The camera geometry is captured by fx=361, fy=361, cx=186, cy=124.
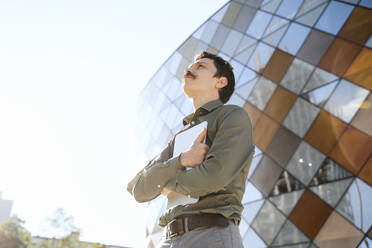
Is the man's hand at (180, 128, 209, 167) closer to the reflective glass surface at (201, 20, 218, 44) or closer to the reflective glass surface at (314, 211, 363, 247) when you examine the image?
the reflective glass surface at (314, 211, 363, 247)

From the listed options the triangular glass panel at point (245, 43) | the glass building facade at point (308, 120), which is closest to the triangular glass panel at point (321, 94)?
the glass building facade at point (308, 120)

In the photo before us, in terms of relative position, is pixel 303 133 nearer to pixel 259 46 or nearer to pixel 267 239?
pixel 267 239

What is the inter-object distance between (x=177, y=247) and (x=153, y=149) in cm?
1635

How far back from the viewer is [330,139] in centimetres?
940

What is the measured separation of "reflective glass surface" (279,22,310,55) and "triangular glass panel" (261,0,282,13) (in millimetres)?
1359

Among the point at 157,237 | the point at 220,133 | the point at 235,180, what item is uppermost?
the point at 220,133

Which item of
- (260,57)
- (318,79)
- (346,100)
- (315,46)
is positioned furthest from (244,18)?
(346,100)

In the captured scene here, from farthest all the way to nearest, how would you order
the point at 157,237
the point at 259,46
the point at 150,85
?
the point at 150,85 < the point at 157,237 < the point at 259,46

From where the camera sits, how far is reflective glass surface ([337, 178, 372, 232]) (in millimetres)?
8094

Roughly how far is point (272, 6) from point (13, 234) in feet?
73.7

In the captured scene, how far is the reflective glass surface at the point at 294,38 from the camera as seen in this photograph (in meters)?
11.3

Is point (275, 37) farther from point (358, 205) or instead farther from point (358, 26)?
point (358, 205)

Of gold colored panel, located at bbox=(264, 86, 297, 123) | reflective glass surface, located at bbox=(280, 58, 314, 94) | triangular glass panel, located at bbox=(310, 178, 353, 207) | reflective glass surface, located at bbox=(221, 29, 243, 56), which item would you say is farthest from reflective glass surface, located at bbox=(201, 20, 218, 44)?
triangular glass panel, located at bbox=(310, 178, 353, 207)

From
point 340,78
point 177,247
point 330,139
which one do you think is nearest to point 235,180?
point 177,247
